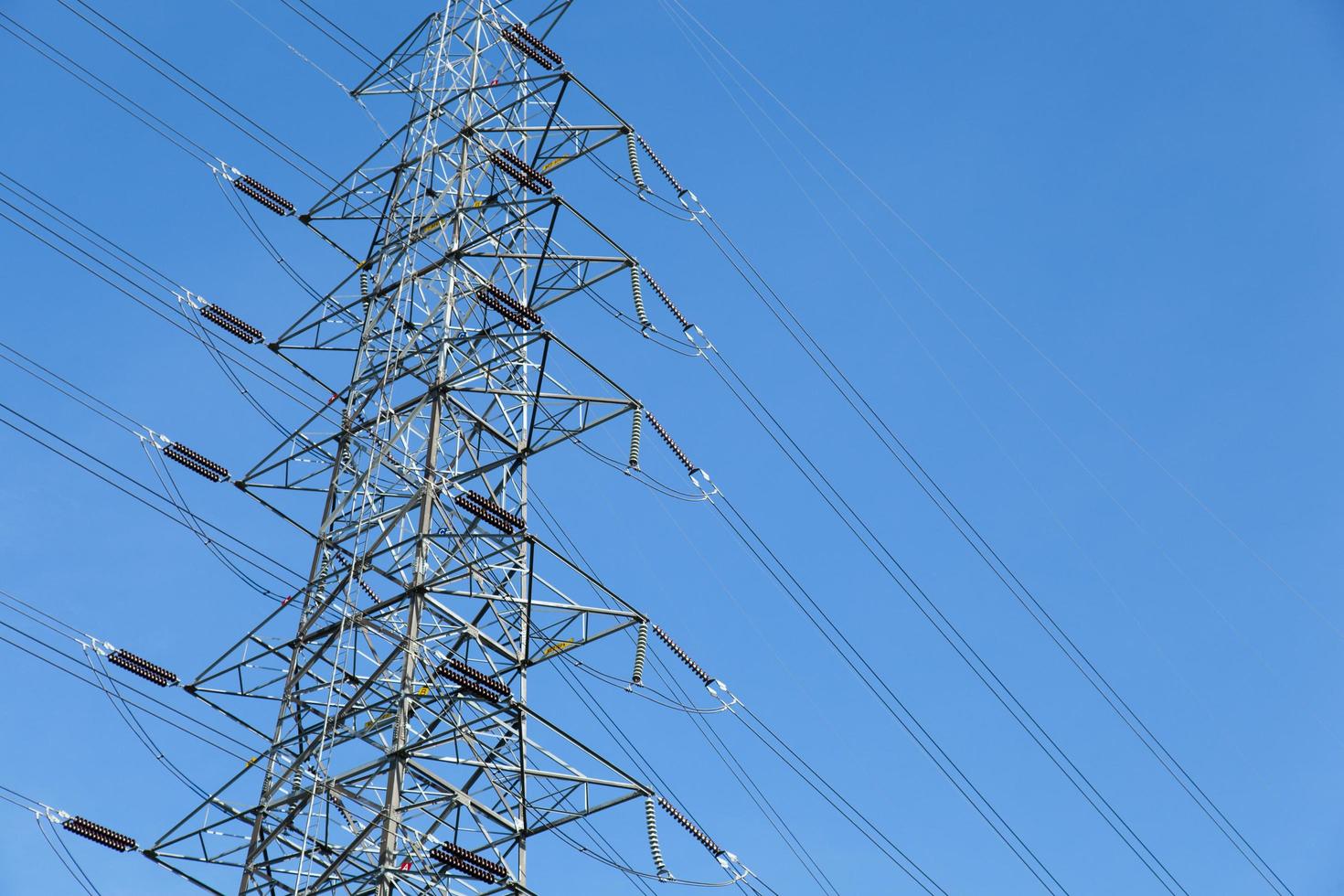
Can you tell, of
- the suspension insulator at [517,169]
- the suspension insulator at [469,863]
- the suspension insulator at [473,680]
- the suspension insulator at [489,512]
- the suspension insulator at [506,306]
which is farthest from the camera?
the suspension insulator at [517,169]

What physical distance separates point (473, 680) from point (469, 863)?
7.75 ft

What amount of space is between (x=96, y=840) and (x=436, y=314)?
9.08 m

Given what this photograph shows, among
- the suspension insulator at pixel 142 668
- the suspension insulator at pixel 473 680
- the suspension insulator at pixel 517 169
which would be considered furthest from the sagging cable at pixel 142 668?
the suspension insulator at pixel 517 169

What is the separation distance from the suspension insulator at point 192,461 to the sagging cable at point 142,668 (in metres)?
3.48

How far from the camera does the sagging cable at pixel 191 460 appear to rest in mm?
27109

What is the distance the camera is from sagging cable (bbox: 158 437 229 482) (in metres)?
27.1

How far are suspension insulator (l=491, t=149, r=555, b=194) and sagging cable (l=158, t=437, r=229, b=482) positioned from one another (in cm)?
636

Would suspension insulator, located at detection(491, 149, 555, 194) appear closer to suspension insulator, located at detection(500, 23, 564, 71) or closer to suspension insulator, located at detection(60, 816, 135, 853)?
suspension insulator, located at detection(500, 23, 564, 71)

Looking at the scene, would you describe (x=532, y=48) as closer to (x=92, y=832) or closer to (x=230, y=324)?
(x=230, y=324)

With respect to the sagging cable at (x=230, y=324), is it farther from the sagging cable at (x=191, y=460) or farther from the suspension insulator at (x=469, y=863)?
the suspension insulator at (x=469, y=863)

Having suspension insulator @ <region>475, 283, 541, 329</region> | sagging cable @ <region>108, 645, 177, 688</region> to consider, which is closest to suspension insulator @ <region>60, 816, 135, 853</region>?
sagging cable @ <region>108, 645, 177, 688</region>

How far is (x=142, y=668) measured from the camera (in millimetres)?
24875

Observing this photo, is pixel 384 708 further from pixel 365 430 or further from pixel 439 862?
pixel 365 430

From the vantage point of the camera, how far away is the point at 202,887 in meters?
23.0
